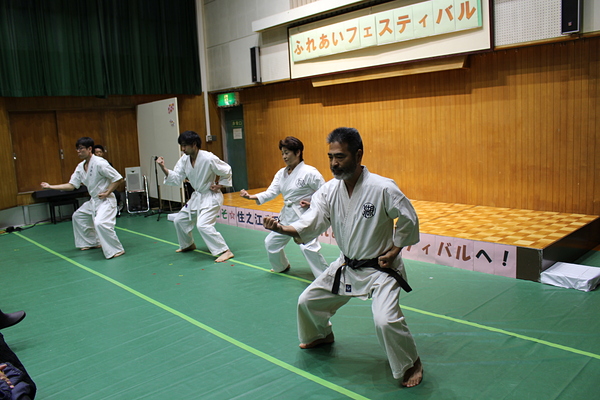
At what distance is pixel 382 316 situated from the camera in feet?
8.92

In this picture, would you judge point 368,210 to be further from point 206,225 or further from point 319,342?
point 206,225

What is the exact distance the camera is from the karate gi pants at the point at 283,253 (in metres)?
4.76

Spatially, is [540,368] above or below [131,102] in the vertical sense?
below

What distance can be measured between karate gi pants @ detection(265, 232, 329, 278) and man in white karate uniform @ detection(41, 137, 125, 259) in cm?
230

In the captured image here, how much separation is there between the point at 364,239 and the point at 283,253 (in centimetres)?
234

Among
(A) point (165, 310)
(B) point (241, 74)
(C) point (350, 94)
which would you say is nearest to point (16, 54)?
(B) point (241, 74)

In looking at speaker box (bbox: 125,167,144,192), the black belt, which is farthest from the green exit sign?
the black belt

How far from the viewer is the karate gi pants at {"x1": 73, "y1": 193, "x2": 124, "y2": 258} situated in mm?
6176

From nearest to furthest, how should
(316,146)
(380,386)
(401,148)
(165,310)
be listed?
(380,386) < (165,310) < (401,148) < (316,146)

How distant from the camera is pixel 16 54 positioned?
8.41 meters

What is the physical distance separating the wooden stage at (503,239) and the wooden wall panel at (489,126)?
39 centimetres

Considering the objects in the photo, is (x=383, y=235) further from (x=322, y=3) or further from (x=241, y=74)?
(x=241, y=74)

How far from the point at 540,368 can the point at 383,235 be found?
124 cm

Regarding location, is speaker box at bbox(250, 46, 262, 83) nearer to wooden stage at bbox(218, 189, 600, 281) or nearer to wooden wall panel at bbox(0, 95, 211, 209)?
wooden wall panel at bbox(0, 95, 211, 209)
